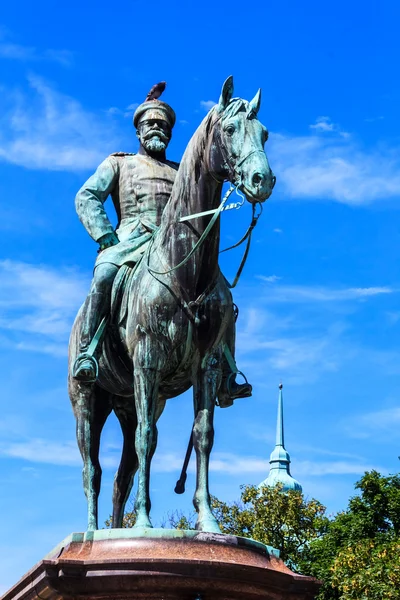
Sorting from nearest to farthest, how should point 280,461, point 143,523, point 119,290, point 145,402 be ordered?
point 143,523 < point 145,402 < point 119,290 < point 280,461

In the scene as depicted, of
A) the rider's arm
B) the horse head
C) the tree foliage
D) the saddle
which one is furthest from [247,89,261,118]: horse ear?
the tree foliage

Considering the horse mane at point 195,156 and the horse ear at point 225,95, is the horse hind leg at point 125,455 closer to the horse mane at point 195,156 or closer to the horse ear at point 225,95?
the horse mane at point 195,156

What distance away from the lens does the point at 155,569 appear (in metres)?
9.84

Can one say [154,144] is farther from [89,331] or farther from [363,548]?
[363,548]

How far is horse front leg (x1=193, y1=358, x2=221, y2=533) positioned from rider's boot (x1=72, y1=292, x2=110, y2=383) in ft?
3.55

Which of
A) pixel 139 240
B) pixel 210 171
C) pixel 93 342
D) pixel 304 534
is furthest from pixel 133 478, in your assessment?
pixel 304 534

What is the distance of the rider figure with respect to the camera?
1206 centimetres

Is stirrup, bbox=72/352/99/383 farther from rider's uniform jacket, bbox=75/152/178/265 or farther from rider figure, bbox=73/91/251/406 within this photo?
rider's uniform jacket, bbox=75/152/178/265

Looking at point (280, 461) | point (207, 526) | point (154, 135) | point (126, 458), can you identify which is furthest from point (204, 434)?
point (280, 461)

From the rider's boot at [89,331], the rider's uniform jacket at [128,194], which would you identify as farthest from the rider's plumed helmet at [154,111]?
the rider's boot at [89,331]

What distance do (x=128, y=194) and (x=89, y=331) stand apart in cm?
186

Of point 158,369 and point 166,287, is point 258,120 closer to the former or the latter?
point 166,287

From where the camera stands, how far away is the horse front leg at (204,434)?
10.9 meters

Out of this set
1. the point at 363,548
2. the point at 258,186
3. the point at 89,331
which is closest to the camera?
the point at 258,186
